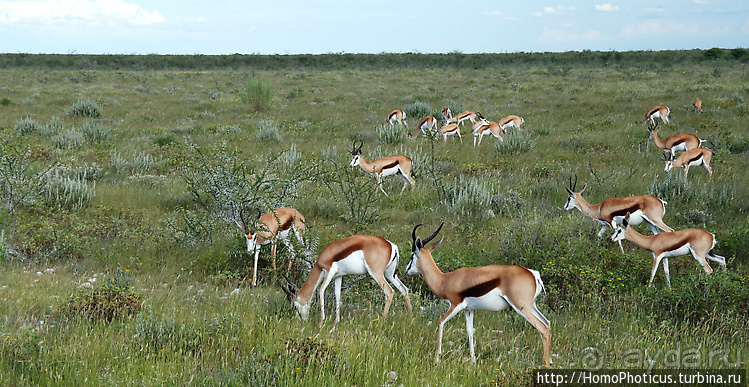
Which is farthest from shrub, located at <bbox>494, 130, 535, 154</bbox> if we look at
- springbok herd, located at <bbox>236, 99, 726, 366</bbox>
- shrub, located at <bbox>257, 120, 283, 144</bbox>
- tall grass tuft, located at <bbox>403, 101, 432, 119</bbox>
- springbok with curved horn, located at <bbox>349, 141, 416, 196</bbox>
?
tall grass tuft, located at <bbox>403, 101, 432, 119</bbox>

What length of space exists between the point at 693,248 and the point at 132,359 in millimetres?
6836

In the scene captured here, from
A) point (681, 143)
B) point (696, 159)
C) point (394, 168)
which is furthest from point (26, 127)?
point (681, 143)

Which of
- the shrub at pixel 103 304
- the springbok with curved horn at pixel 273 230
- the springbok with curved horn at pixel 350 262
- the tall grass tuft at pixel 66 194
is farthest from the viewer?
the tall grass tuft at pixel 66 194

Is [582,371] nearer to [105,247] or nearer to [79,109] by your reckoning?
[105,247]

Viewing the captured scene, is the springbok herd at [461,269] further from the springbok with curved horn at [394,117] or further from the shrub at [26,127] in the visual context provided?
the shrub at [26,127]

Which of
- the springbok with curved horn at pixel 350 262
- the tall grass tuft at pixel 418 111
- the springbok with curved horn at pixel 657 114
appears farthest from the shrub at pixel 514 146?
the springbok with curved horn at pixel 350 262

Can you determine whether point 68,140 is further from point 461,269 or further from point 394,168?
point 461,269

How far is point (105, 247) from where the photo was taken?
7.78m

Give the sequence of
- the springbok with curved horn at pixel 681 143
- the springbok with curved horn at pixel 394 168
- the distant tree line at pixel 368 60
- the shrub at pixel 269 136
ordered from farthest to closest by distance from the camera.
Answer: the distant tree line at pixel 368 60
the shrub at pixel 269 136
the springbok with curved horn at pixel 681 143
the springbok with curved horn at pixel 394 168

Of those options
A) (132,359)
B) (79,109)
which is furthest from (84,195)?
(79,109)

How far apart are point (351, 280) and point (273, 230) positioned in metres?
1.48

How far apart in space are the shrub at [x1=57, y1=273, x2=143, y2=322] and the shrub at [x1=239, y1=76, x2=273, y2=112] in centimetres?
2038

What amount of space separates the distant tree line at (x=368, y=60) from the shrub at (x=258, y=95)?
37765mm

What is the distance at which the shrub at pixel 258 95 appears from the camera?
24.8 meters
